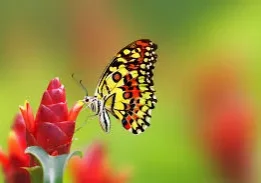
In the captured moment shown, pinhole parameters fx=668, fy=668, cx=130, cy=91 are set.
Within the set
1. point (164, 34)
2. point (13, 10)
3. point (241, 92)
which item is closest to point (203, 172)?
point (241, 92)

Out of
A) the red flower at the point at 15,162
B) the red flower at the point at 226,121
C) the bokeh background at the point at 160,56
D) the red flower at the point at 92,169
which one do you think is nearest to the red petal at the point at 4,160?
the red flower at the point at 15,162

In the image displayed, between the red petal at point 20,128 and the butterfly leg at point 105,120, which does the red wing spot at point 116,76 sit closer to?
the butterfly leg at point 105,120

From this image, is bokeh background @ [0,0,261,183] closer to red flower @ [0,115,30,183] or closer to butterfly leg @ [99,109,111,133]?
butterfly leg @ [99,109,111,133]

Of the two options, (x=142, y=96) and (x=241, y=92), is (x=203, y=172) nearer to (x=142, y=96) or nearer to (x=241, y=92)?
(x=241, y=92)

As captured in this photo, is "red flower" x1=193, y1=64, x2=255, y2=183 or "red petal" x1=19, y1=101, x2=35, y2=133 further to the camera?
"red flower" x1=193, y1=64, x2=255, y2=183

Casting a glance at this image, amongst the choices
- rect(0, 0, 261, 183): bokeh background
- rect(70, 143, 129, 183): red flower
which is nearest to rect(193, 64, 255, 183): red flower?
rect(0, 0, 261, 183): bokeh background

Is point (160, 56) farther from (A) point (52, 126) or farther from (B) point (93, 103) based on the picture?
(A) point (52, 126)
